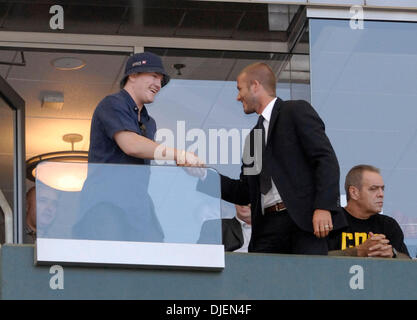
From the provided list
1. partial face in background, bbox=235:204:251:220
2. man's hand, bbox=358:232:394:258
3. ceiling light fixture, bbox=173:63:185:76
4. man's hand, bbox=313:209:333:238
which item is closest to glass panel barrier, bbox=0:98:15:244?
ceiling light fixture, bbox=173:63:185:76

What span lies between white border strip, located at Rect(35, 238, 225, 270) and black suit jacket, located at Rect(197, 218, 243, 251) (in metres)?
0.06

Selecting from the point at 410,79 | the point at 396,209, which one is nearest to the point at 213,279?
the point at 396,209

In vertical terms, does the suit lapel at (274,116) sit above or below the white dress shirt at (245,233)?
above

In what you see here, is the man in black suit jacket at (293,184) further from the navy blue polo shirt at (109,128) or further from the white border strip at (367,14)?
the white border strip at (367,14)

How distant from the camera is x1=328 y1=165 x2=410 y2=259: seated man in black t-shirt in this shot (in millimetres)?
9125

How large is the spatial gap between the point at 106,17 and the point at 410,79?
259cm

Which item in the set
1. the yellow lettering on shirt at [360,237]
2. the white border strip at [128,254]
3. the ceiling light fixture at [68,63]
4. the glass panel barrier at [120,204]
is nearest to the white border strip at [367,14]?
the ceiling light fixture at [68,63]

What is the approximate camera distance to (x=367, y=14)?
39.3 ft

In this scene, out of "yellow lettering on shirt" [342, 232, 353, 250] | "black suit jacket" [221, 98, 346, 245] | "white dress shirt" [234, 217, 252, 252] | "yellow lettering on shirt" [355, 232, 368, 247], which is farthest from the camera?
"white dress shirt" [234, 217, 252, 252]

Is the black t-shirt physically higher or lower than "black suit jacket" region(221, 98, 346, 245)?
lower

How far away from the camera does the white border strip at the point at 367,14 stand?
39.1 feet

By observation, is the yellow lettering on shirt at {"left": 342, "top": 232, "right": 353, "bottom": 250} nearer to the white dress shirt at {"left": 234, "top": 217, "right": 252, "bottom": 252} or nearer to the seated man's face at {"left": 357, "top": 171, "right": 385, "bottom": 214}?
the seated man's face at {"left": 357, "top": 171, "right": 385, "bottom": 214}

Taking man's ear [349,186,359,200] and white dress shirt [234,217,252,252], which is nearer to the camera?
white dress shirt [234,217,252,252]

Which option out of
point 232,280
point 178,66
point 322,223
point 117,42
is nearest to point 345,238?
point 322,223
